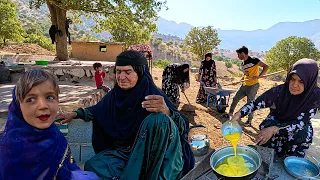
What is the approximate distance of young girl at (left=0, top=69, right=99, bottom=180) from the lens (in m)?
1.30

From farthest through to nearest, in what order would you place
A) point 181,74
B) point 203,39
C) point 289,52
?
point 203,39 < point 289,52 < point 181,74

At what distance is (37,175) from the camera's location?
54.7 inches

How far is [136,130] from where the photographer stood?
1973 millimetres

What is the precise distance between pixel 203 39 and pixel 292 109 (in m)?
18.6

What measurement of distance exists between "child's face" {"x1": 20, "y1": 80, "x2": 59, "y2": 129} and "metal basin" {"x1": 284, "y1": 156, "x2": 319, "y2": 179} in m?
2.06

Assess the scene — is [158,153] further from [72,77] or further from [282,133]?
[72,77]

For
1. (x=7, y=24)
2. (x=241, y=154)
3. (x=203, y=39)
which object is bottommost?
(x=241, y=154)

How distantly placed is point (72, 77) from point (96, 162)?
16.5ft

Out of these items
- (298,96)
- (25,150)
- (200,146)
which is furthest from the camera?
(200,146)

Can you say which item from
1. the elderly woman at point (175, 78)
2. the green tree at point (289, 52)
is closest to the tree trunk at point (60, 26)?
the elderly woman at point (175, 78)

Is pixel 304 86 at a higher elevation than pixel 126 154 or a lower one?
higher

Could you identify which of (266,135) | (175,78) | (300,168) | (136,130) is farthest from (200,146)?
(175,78)

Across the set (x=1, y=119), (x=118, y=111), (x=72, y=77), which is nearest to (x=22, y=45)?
(x=72, y=77)

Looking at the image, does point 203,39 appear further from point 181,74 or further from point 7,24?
point 181,74
